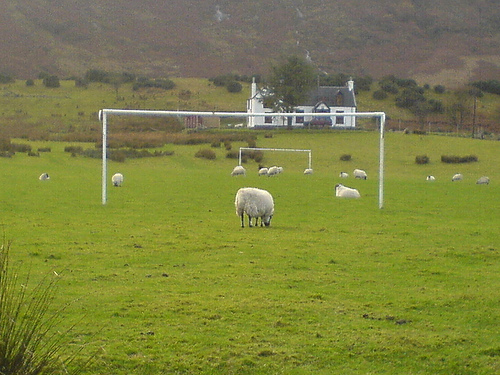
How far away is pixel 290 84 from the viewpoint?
240 feet

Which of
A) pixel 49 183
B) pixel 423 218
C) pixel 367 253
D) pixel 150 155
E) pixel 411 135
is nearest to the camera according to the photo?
pixel 367 253

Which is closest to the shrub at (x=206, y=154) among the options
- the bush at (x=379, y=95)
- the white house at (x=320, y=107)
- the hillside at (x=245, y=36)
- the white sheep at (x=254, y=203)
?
the white house at (x=320, y=107)

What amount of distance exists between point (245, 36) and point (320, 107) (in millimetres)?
88525

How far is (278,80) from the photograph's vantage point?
73.2m

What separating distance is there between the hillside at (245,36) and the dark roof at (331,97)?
44.3m

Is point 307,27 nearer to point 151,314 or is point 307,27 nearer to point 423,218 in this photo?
point 423,218

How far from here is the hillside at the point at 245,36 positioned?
5281 inches

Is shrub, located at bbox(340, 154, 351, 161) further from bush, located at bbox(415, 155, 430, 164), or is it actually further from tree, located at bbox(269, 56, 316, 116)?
tree, located at bbox(269, 56, 316, 116)

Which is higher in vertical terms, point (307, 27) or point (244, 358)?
point (307, 27)

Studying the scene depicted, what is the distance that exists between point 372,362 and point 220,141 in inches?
1925

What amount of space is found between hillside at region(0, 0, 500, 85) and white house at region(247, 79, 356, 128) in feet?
148

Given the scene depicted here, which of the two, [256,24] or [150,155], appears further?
[256,24]

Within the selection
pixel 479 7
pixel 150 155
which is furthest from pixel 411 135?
pixel 479 7

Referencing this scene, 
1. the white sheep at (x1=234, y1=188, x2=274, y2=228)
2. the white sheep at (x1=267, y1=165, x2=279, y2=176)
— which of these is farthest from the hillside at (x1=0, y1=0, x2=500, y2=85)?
the white sheep at (x1=234, y1=188, x2=274, y2=228)
